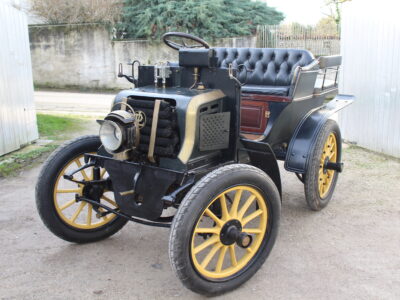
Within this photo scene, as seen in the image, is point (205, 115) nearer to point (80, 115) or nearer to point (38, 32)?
point (80, 115)

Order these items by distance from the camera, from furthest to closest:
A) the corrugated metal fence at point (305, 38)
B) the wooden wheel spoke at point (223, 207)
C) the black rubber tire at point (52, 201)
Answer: the corrugated metal fence at point (305, 38), the black rubber tire at point (52, 201), the wooden wheel spoke at point (223, 207)

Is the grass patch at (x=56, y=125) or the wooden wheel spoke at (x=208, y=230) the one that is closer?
the wooden wheel spoke at (x=208, y=230)

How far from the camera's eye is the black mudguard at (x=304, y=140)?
13.0ft

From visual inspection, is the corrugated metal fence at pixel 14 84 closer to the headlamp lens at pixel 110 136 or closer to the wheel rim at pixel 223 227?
the headlamp lens at pixel 110 136

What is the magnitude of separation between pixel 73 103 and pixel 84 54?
376cm

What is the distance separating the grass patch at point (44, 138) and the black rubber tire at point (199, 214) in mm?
3657

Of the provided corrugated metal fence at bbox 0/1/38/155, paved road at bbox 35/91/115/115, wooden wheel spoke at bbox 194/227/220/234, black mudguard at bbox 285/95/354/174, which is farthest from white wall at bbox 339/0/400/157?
paved road at bbox 35/91/115/115

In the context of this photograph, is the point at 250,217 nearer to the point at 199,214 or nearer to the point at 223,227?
the point at 223,227

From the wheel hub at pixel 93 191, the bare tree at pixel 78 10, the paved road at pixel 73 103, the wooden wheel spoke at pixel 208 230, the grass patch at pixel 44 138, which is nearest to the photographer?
the wooden wheel spoke at pixel 208 230

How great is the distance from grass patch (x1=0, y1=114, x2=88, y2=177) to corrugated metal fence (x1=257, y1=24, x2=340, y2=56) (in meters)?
7.53

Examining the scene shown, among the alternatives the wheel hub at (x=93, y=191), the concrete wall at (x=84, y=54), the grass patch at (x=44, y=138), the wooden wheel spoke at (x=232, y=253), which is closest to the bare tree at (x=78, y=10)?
the concrete wall at (x=84, y=54)

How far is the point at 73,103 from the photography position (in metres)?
11.9

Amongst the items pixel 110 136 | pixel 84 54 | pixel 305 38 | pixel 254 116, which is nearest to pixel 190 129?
pixel 110 136

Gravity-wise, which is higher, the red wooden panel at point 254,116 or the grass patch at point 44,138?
the red wooden panel at point 254,116
